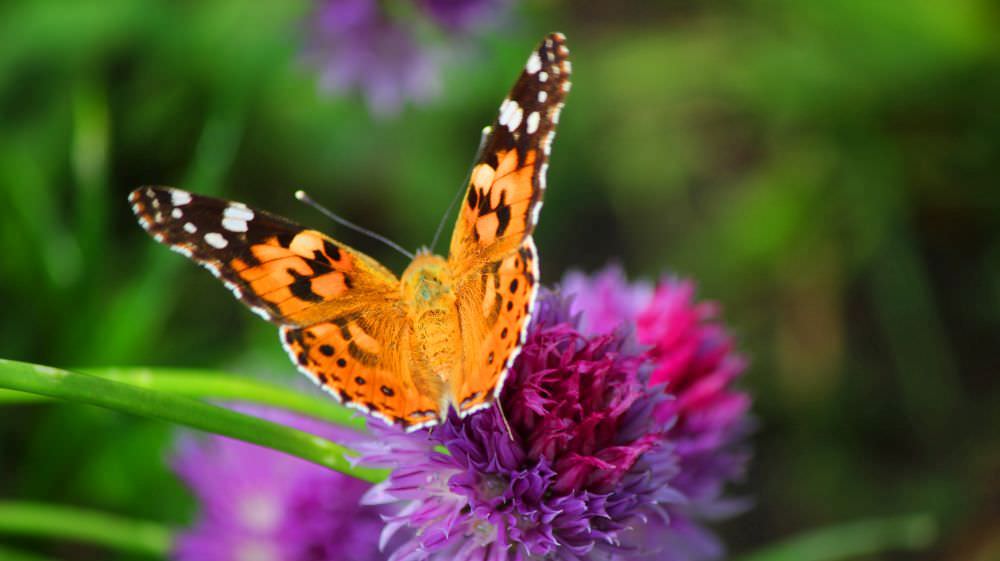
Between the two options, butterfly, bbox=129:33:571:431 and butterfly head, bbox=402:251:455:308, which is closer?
butterfly, bbox=129:33:571:431

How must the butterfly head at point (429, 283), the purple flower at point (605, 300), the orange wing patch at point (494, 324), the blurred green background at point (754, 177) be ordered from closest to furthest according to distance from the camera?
the orange wing patch at point (494, 324) → the butterfly head at point (429, 283) → the purple flower at point (605, 300) → the blurred green background at point (754, 177)

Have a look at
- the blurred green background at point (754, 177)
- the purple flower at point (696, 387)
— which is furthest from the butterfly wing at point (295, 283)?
the blurred green background at point (754, 177)

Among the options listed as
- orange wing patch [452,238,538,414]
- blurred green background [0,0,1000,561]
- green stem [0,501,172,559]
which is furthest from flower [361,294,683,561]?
blurred green background [0,0,1000,561]

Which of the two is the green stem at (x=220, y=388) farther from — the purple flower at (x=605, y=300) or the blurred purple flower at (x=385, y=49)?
the blurred purple flower at (x=385, y=49)

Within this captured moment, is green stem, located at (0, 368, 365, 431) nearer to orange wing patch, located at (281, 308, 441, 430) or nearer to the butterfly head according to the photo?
orange wing patch, located at (281, 308, 441, 430)

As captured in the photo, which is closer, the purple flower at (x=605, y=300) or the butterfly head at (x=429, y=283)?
the butterfly head at (x=429, y=283)

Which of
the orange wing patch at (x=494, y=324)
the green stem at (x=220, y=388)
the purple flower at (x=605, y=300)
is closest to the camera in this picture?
the orange wing patch at (x=494, y=324)

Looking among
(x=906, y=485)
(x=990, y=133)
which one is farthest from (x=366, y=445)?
(x=990, y=133)
